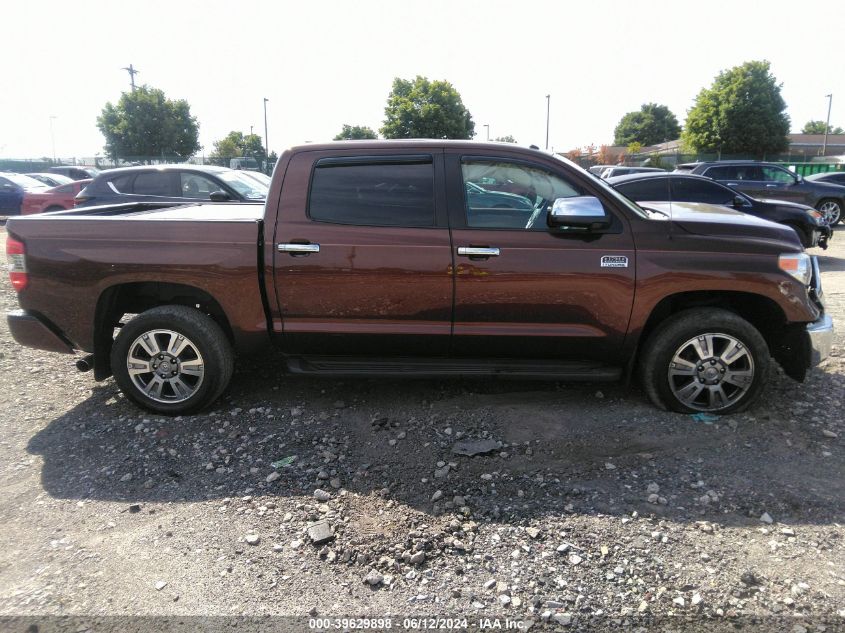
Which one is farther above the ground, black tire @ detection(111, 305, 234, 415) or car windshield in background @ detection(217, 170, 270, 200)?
car windshield in background @ detection(217, 170, 270, 200)

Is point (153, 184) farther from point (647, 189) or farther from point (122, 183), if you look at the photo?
point (647, 189)

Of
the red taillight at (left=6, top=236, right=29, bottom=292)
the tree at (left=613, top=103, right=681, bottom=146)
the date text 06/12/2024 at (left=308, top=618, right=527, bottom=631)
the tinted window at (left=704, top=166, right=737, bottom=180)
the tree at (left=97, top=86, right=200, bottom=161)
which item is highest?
the tree at (left=613, top=103, right=681, bottom=146)

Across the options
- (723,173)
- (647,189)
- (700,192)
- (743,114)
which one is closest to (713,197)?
(700,192)

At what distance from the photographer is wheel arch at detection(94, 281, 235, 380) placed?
436 cm

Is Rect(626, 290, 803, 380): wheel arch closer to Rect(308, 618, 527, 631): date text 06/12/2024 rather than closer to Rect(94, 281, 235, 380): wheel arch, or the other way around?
Rect(308, 618, 527, 631): date text 06/12/2024

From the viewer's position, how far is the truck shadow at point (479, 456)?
3.36 metres

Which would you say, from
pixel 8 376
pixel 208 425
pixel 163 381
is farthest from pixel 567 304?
pixel 8 376

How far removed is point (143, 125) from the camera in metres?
41.8

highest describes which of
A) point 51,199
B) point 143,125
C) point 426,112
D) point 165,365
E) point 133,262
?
point 426,112

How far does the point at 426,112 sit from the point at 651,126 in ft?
199

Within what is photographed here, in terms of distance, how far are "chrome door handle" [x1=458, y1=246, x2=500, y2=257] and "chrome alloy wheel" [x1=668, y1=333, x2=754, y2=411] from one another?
1.40m

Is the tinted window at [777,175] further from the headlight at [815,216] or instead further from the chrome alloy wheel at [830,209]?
the headlight at [815,216]

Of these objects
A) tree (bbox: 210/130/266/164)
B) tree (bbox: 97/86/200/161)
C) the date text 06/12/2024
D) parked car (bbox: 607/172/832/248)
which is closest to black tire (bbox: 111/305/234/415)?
the date text 06/12/2024

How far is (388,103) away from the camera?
44312mm
